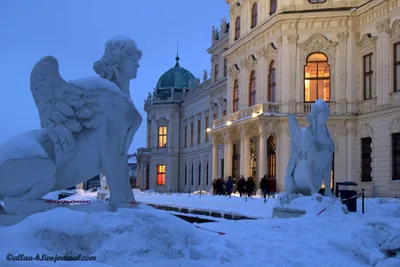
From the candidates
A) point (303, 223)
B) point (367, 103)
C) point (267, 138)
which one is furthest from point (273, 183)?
point (303, 223)

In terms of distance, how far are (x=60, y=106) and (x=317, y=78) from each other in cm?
2878

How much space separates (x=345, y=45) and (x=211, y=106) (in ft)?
71.5

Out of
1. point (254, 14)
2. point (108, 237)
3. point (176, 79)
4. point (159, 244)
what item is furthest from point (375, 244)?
point (176, 79)

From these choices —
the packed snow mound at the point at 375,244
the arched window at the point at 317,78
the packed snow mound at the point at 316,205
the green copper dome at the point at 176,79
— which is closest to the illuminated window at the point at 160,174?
the green copper dome at the point at 176,79

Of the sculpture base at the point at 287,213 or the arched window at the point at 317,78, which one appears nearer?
the sculpture base at the point at 287,213

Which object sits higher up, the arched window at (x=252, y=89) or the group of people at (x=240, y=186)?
the arched window at (x=252, y=89)

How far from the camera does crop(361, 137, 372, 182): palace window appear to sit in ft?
97.3

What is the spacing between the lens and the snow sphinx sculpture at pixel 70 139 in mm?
4668

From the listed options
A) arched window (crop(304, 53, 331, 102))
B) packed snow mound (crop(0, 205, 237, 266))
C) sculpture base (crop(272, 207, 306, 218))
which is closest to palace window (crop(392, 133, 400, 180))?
arched window (crop(304, 53, 331, 102))

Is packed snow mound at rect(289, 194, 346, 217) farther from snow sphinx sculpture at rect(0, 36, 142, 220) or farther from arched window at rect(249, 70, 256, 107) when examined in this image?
arched window at rect(249, 70, 256, 107)

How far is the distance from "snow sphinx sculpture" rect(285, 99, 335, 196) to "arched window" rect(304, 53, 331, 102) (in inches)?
771

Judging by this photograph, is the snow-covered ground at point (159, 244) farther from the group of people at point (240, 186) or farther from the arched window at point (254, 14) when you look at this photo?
the arched window at point (254, 14)

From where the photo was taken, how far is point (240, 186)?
1211 inches

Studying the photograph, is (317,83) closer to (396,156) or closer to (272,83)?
(272,83)
